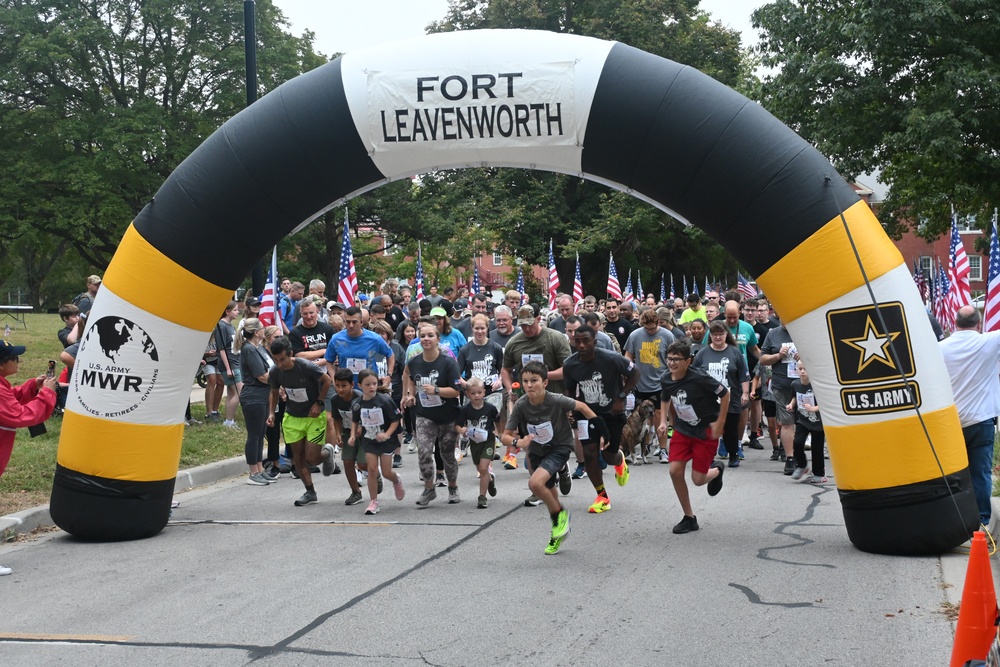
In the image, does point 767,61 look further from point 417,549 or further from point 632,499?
point 417,549

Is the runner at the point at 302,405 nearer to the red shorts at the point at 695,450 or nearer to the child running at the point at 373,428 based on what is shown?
the child running at the point at 373,428

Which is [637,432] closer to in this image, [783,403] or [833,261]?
[783,403]

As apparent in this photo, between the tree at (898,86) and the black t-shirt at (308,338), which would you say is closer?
the black t-shirt at (308,338)

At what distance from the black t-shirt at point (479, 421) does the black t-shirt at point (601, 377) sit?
92cm

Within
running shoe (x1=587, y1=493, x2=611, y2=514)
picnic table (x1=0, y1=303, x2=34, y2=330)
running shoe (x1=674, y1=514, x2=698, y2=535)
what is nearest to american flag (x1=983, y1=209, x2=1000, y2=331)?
running shoe (x1=587, y1=493, x2=611, y2=514)

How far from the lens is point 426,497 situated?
10625mm

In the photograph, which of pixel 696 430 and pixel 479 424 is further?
pixel 479 424

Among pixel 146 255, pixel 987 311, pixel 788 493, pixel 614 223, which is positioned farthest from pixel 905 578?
pixel 614 223

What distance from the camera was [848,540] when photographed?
8.59m

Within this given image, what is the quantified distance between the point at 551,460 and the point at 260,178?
3.38 m

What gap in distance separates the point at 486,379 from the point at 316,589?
5104mm

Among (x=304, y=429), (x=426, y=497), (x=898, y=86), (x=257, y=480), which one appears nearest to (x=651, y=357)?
(x=426, y=497)

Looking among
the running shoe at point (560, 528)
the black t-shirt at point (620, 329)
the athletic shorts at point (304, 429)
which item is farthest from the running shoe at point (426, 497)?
the black t-shirt at point (620, 329)

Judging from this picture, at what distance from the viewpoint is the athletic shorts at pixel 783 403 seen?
1215cm
